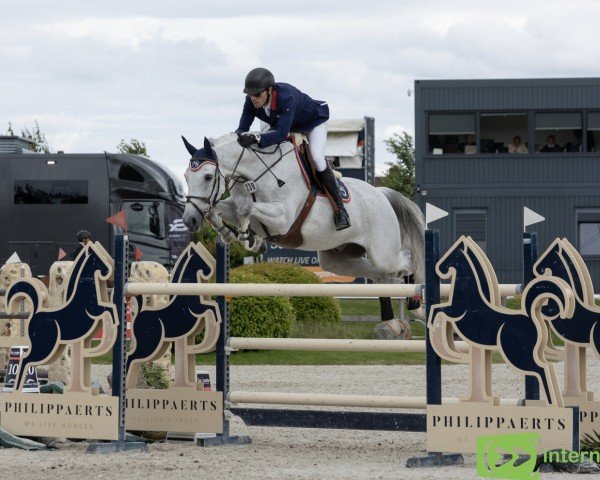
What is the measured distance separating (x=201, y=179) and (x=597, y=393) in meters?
4.78

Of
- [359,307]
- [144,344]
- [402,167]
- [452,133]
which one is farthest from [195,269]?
[402,167]

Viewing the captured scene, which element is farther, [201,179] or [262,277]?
[262,277]

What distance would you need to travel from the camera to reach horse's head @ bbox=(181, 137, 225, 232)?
20.8ft

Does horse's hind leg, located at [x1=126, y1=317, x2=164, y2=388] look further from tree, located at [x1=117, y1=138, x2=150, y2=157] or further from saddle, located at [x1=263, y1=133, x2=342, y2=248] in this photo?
tree, located at [x1=117, y1=138, x2=150, y2=157]

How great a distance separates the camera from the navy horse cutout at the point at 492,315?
5.80 metres

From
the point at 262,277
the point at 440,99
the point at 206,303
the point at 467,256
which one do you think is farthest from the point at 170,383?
the point at 440,99

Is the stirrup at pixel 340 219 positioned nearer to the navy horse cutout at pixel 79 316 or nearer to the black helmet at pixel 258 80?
the black helmet at pixel 258 80

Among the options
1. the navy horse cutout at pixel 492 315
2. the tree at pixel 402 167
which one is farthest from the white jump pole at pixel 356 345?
the tree at pixel 402 167

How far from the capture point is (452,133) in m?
23.5

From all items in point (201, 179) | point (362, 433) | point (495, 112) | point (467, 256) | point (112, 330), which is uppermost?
point (495, 112)

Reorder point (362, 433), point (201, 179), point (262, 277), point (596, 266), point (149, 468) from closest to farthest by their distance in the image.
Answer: point (149, 468) < point (201, 179) < point (362, 433) < point (262, 277) < point (596, 266)

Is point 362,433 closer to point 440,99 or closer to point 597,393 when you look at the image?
point 597,393

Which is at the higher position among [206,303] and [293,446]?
[206,303]

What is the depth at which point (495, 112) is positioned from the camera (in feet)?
76.6
